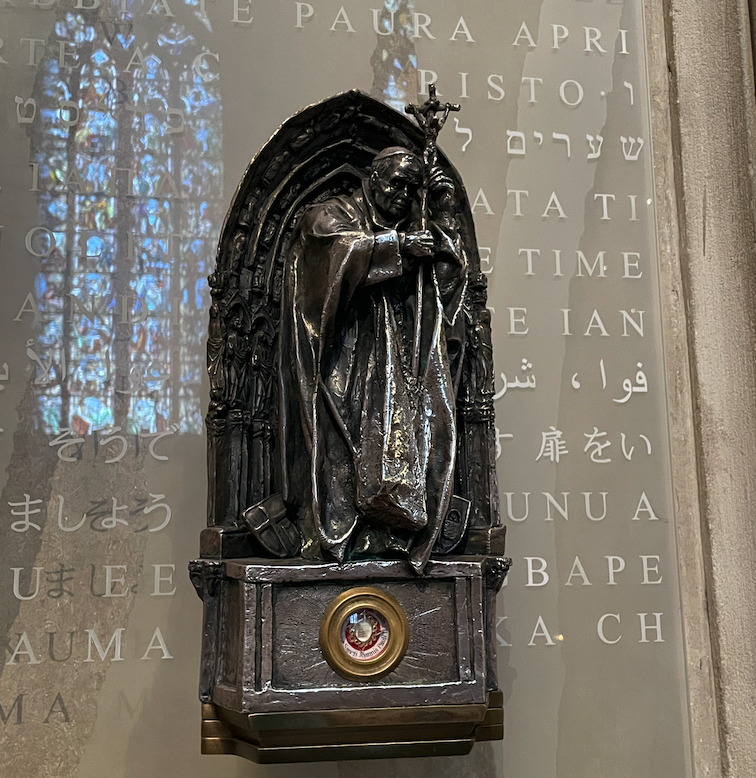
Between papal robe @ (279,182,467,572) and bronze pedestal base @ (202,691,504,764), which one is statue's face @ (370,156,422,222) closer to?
papal robe @ (279,182,467,572)

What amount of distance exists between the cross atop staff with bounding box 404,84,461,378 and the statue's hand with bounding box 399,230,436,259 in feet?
0.16

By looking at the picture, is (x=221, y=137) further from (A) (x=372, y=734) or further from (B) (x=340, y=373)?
(A) (x=372, y=734)

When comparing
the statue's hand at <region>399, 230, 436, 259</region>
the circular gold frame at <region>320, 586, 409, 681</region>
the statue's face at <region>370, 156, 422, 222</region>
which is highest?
the statue's face at <region>370, 156, 422, 222</region>

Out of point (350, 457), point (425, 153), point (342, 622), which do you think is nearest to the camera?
point (342, 622)

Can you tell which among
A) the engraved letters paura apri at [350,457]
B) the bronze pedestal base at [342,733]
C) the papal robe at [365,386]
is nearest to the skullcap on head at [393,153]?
the engraved letters paura apri at [350,457]

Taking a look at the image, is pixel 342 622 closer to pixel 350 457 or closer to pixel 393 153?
pixel 350 457

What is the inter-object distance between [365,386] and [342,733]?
0.95 metres

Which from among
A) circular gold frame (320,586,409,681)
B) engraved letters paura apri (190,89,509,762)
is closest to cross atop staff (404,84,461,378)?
engraved letters paura apri (190,89,509,762)

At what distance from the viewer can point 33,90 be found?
11.6ft

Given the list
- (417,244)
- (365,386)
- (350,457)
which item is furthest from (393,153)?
(350,457)

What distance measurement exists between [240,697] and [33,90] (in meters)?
2.29

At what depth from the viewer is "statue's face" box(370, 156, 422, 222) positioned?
285 cm

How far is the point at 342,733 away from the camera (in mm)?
2635

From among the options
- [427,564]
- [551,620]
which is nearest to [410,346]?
[427,564]
